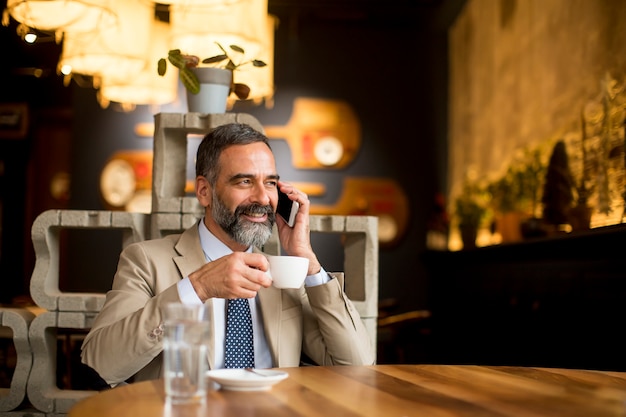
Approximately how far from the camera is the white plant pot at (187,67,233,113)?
2.96m

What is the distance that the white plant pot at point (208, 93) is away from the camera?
9.71 feet

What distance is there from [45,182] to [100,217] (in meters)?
7.60

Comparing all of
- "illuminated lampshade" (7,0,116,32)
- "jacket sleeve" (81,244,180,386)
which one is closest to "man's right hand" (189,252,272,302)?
"jacket sleeve" (81,244,180,386)

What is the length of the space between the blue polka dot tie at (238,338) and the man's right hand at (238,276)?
37 centimetres

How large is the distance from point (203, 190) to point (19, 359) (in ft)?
3.18

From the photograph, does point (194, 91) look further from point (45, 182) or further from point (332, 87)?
point (45, 182)

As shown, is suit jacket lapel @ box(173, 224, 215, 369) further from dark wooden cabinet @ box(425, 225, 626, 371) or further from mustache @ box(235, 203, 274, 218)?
dark wooden cabinet @ box(425, 225, 626, 371)

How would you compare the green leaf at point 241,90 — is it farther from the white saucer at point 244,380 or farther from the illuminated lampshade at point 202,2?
the white saucer at point 244,380

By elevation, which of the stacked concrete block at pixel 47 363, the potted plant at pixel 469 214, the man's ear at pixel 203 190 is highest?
the potted plant at pixel 469 214

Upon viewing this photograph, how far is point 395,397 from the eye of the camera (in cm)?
139

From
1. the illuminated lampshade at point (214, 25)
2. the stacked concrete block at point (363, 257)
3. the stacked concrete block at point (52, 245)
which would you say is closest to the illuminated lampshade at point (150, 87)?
the illuminated lampshade at point (214, 25)

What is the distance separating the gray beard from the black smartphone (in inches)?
2.1

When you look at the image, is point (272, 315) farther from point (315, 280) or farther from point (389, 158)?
point (389, 158)

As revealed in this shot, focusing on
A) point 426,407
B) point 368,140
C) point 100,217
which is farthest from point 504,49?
point 426,407
